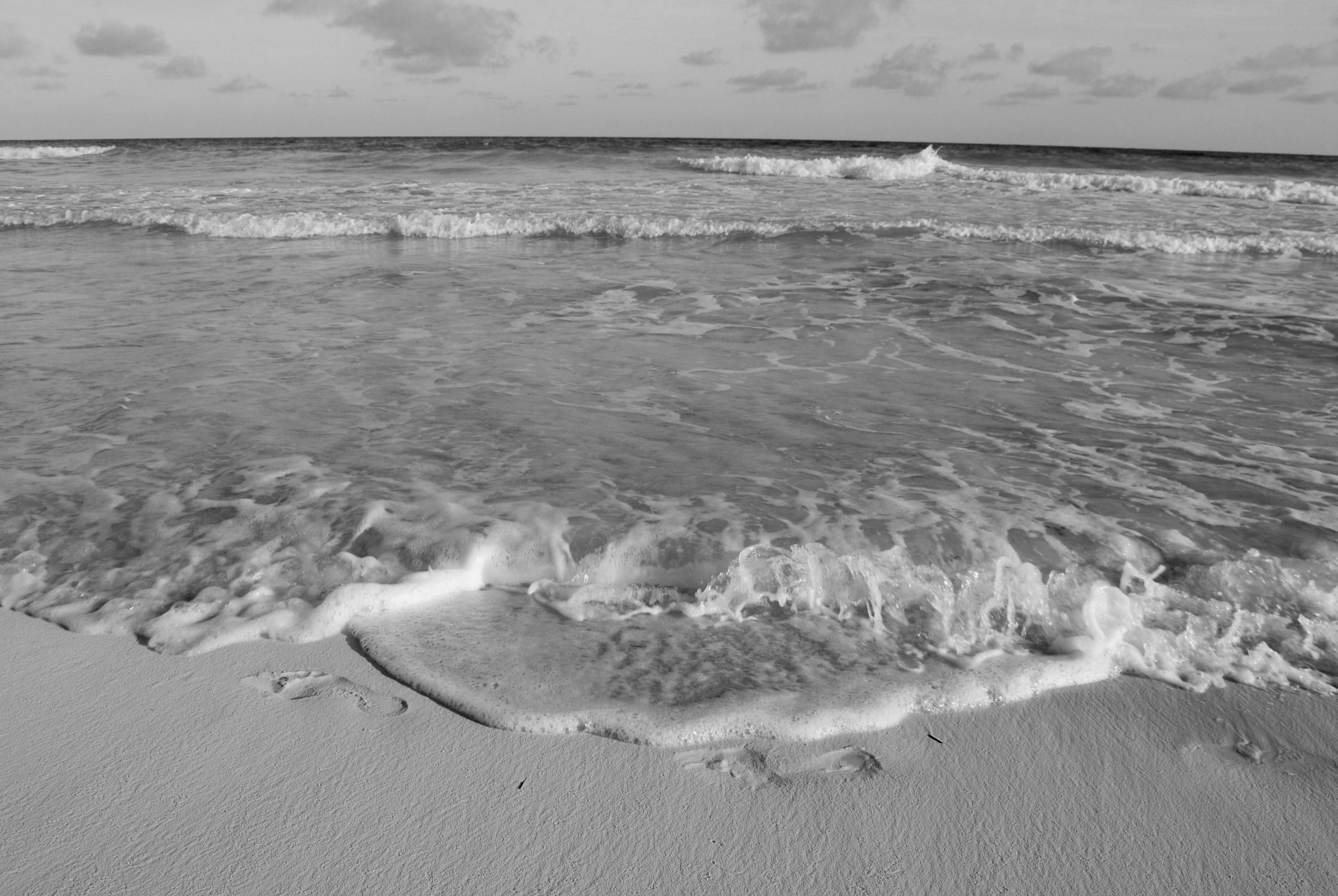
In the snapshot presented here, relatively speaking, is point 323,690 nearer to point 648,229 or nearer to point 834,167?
point 648,229

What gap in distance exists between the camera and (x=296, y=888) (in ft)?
5.23

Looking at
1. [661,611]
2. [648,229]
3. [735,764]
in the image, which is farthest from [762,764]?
[648,229]

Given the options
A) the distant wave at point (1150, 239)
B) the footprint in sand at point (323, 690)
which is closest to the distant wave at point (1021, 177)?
the distant wave at point (1150, 239)

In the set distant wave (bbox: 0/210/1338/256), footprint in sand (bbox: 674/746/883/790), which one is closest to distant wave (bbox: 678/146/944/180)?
distant wave (bbox: 0/210/1338/256)

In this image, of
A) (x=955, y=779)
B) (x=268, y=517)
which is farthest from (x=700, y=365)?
(x=955, y=779)

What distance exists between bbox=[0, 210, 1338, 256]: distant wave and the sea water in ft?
6.74

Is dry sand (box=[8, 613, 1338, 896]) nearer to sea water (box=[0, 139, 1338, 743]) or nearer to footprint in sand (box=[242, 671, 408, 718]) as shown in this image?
footprint in sand (box=[242, 671, 408, 718])

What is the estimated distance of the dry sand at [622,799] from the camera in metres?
1.64

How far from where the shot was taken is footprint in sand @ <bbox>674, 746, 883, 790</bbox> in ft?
6.27

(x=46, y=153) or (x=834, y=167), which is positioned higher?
(x=46, y=153)

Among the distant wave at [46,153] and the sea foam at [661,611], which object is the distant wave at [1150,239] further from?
the distant wave at [46,153]

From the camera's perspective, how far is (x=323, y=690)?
7.24 feet

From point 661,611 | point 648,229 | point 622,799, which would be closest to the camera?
point 622,799

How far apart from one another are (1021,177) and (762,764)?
21211 mm
